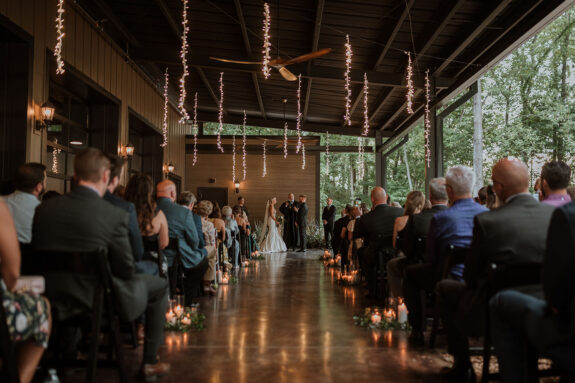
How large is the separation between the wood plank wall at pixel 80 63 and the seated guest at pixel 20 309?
188 inches

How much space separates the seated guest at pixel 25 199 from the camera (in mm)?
3166

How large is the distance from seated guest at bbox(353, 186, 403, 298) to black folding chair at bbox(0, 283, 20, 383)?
3955mm

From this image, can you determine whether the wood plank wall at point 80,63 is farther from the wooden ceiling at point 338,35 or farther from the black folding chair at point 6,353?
the black folding chair at point 6,353

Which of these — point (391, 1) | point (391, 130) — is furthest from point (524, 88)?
point (391, 1)

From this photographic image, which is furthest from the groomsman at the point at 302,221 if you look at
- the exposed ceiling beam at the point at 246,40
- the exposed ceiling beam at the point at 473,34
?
the exposed ceiling beam at the point at 473,34

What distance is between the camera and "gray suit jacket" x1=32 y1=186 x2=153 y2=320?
234cm

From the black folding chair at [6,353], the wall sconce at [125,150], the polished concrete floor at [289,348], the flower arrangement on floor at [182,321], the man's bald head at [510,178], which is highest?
the wall sconce at [125,150]

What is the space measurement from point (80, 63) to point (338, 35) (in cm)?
433

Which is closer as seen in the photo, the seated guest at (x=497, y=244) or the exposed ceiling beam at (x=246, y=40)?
the seated guest at (x=497, y=244)

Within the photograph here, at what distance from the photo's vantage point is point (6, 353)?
75.2 inches

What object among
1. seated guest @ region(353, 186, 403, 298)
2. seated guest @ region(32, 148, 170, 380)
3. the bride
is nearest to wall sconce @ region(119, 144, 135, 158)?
the bride

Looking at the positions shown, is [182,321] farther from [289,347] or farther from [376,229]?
[376,229]

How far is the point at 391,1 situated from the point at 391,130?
1000 centimetres

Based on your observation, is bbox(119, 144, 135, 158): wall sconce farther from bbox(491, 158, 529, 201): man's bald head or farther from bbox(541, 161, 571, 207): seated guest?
bbox(491, 158, 529, 201): man's bald head
